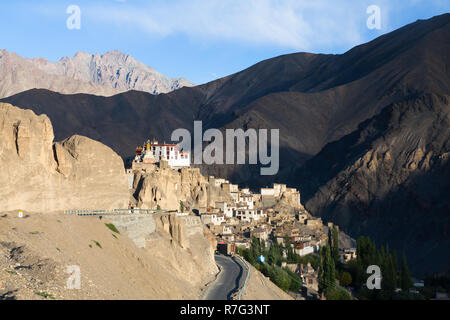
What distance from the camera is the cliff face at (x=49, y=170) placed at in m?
31.2

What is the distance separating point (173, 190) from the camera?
6438 cm

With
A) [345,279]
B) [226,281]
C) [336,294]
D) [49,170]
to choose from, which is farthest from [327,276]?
[49,170]

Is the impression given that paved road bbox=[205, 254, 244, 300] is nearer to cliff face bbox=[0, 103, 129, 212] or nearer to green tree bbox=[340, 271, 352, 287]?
cliff face bbox=[0, 103, 129, 212]

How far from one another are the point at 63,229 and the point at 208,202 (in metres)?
60.7

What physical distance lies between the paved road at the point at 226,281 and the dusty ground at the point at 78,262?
1071 millimetres

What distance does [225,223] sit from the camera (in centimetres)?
8100

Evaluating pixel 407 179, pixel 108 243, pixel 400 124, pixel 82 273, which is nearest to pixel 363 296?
pixel 108 243

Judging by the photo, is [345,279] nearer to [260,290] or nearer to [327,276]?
[327,276]

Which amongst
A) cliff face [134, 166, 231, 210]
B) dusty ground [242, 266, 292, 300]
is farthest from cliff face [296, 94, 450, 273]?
dusty ground [242, 266, 292, 300]

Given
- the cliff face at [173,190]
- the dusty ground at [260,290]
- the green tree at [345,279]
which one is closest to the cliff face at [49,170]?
the dusty ground at [260,290]

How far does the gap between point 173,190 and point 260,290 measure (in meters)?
25.9

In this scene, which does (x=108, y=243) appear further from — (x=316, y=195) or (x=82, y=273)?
(x=316, y=195)

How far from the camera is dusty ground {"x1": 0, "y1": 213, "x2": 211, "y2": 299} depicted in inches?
830
